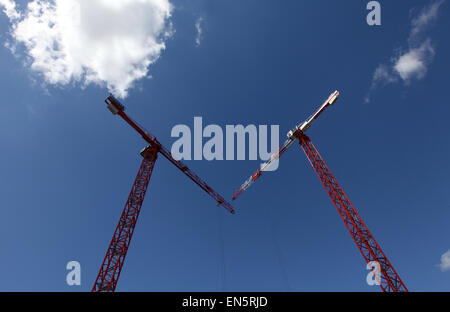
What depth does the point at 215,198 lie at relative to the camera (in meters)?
55.0

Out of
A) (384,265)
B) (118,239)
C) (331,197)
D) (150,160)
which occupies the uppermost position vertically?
(150,160)

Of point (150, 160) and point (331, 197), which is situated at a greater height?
point (150, 160)
